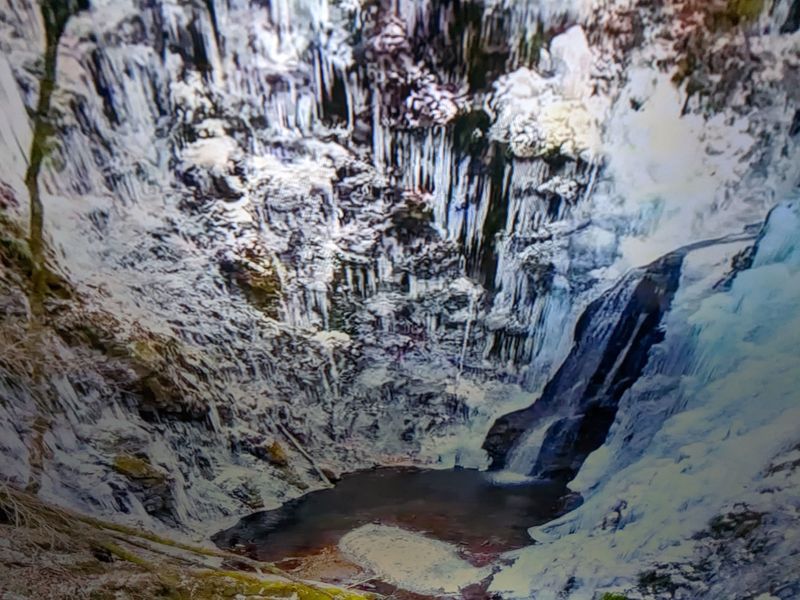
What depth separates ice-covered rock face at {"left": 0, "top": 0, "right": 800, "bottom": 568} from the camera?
1.37m

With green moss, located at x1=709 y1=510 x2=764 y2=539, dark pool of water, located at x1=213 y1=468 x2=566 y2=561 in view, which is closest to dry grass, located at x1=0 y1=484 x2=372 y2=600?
dark pool of water, located at x1=213 y1=468 x2=566 y2=561

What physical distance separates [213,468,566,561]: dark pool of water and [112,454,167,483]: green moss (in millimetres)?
446

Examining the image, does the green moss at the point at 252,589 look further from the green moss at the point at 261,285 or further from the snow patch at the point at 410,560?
the green moss at the point at 261,285

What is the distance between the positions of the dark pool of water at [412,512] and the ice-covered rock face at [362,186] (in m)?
0.34

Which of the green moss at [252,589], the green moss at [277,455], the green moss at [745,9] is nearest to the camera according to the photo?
the green moss at [745,9]

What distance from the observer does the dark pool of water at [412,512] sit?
7.73 ft

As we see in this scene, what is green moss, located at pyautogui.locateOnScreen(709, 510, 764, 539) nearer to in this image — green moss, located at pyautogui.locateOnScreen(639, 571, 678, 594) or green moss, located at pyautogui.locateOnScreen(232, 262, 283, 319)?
green moss, located at pyautogui.locateOnScreen(639, 571, 678, 594)

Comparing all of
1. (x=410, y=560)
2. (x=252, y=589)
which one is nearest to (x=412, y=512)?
(x=410, y=560)

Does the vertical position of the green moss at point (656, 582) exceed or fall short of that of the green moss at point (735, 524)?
it falls short

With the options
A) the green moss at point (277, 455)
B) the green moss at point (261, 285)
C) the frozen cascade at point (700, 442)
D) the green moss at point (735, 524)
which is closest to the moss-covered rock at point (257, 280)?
the green moss at point (261, 285)

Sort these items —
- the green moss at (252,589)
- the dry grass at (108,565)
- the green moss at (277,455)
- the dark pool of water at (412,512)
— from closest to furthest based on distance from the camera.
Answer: the green moss at (277,455) < the dark pool of water at (412,512) < the dry grass at (108,565) < the green moss at (252,589)

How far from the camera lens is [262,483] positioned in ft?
7.85

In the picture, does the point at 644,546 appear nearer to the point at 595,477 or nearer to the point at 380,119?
the point at 595,477

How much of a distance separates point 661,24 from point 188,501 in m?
2.34
